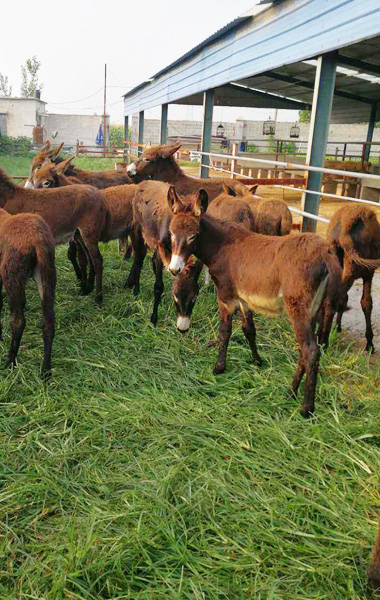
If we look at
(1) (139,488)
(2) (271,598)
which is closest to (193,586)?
(2) (271,598)

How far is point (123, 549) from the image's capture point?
97.6 inches

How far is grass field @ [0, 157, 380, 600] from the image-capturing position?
2.34 meters

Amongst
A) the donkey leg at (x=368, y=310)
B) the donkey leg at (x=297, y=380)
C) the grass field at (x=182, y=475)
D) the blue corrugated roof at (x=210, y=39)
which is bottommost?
the grass field at (x=182, y=475)

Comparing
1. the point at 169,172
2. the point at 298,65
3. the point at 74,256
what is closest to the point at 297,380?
the point at 74,256

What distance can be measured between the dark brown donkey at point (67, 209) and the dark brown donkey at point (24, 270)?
1633mm

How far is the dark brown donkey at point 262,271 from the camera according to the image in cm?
364

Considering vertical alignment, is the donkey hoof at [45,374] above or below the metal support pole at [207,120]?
below

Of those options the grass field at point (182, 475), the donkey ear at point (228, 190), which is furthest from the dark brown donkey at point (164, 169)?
the grass field at point (182, 475)

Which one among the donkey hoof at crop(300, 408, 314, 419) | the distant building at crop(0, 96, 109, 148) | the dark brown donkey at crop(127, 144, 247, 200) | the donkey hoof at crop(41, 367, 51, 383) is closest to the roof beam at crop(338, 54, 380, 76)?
the dark brown donkey at crop(127, 144, 247, 200)

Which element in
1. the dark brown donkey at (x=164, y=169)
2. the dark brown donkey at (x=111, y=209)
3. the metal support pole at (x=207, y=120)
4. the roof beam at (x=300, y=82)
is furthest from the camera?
the metal support pole at (x=207, y=120)

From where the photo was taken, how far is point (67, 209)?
6137 millimetres

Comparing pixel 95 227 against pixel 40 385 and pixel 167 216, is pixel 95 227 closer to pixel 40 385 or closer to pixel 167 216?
pixel 167 216

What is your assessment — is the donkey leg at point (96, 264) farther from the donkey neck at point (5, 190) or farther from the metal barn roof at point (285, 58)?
the metal barn roof at point (285, 58)

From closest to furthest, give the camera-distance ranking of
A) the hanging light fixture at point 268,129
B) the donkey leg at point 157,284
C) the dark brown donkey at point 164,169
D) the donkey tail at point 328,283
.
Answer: the donkey tail at point 328,283
the donkey leg at point 157,284
the dark brown donkey at point 164,169
the hanging light fixture at point 268,129
